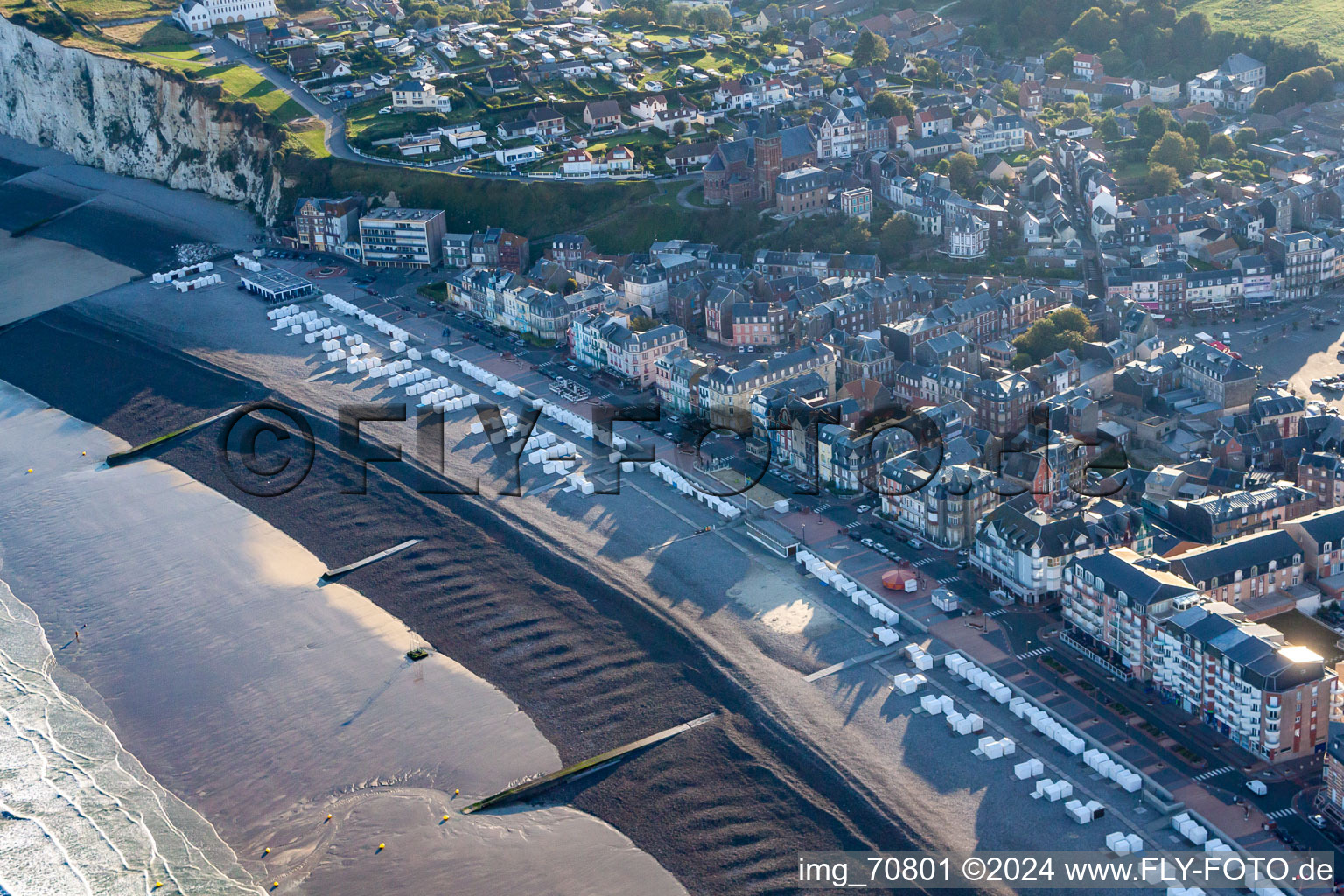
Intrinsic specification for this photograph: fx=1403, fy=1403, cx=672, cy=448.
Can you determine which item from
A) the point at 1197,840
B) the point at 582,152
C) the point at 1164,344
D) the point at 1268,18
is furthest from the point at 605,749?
the point at 1268,18

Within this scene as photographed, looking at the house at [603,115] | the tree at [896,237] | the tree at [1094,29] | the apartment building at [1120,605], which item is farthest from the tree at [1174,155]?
the apartment building at [1120,605]

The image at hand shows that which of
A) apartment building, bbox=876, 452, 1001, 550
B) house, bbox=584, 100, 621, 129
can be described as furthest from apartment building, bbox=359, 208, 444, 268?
apartment building, bbox=876, 452, 1001, 550

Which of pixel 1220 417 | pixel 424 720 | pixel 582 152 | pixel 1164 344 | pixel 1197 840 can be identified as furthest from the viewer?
pixel 582 152

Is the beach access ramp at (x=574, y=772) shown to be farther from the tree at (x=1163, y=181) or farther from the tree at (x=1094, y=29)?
the tree at (x=1094, y=29)

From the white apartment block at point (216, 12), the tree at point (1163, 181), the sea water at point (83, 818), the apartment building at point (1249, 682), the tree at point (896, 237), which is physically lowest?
the sea water at point (83, 818)

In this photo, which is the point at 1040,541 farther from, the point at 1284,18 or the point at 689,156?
the point at 1284,18

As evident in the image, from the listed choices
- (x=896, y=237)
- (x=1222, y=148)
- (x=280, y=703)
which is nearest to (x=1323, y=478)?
(x=896, y=237)

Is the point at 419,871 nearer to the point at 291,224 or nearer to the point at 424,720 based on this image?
the point at 424,720
